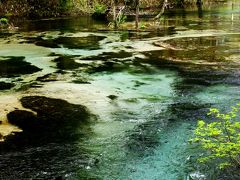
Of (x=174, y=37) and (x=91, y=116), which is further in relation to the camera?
(x=174, y=37)

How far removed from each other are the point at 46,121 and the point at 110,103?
1.99 m

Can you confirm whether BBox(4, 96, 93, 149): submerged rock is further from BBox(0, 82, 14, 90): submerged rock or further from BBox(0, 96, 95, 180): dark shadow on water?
BBox(0, 82, 14, 90): submerged rock

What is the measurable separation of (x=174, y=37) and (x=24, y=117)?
14253mm

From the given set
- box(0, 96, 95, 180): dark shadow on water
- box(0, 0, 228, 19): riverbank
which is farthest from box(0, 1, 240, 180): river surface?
box(0, 0, 228, 19): riverbank

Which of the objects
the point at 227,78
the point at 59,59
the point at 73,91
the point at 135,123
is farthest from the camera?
the point at 59,59

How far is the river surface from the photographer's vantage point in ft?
23.7

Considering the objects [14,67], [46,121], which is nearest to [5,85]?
[14,67]

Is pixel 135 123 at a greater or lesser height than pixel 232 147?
lesser

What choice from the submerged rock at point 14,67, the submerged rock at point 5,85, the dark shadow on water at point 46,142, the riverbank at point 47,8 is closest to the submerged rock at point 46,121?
the dark shadow on water at point 46,142

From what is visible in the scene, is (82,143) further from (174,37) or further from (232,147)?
(174,37)

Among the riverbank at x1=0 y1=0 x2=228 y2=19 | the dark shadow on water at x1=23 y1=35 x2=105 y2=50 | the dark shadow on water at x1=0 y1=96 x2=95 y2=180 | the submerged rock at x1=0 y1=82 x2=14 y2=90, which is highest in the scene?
the riverbank at x1=0 y1=0 x2=228 y2=19

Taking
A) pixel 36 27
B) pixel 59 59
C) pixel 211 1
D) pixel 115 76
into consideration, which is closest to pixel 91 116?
pixel 115 76

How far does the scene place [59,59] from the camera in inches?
673

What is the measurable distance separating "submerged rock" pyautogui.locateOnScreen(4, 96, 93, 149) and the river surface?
24mm
